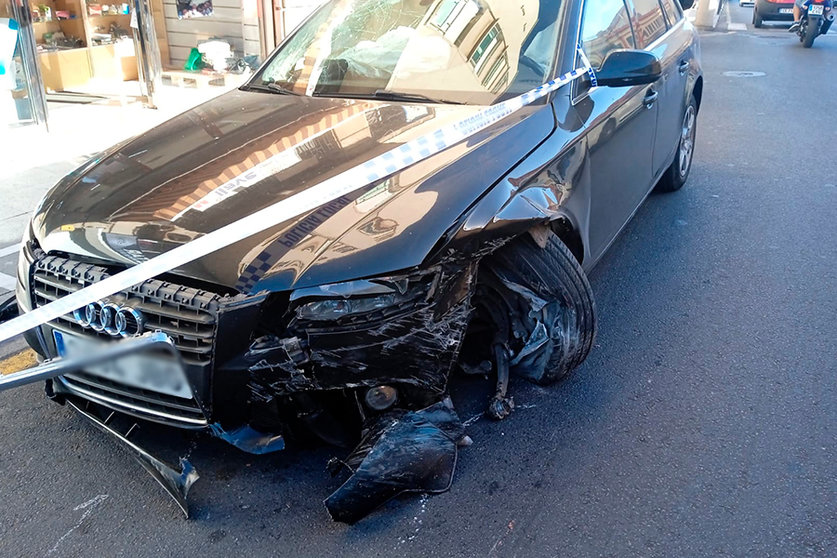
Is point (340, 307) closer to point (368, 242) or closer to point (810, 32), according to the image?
point (368, 242)

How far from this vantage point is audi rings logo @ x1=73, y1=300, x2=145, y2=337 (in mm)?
2301

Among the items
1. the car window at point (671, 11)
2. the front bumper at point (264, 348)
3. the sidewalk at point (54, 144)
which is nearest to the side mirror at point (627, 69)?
the front bumper at point (264, 348)

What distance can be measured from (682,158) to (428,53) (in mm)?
2988

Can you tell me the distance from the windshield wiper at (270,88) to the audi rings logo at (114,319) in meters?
1.75

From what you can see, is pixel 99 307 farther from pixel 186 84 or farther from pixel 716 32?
pixel 716 32

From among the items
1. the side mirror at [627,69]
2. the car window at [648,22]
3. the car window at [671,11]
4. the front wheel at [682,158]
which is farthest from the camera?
the front wheel at [682,158]

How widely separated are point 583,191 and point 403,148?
0.89 m

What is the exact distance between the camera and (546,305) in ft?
9.87

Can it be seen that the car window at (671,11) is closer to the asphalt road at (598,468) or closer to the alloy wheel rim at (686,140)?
the alloy wheel rim at (686,140)

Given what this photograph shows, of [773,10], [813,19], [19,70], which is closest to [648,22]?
[19,70]

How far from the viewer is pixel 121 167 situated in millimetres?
3053

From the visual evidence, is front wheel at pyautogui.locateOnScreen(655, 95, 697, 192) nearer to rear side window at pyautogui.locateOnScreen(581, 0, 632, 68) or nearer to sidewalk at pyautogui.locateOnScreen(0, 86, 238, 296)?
rear side window at pyautogui.locateOnScreen(581, 0, 632, 68)

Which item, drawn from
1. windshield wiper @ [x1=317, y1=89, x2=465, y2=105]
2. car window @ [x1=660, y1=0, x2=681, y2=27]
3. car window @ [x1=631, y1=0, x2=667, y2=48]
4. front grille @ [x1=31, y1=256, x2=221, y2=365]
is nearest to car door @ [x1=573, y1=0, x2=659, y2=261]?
car window @ [x1=631, y1=0, x2=667, y2=48]

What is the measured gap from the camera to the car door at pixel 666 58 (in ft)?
14.5
